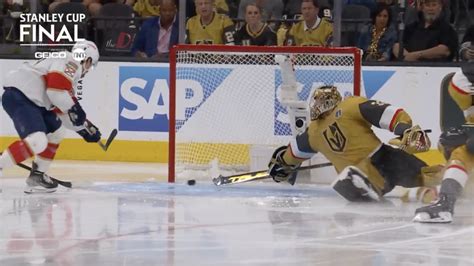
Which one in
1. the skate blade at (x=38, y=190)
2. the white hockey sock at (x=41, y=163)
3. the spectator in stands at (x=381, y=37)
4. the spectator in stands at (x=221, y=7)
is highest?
the spectator in stands at (x=221, y=7)

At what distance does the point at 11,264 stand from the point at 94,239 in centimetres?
73

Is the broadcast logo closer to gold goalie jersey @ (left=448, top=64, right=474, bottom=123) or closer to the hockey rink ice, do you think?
the hockey rink ice

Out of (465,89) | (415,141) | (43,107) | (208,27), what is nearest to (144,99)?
(208,27)

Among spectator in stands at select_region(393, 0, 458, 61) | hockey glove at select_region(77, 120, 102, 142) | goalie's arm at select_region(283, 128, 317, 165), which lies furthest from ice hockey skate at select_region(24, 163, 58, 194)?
spectator in stands at select_region(393, 0, 458, 61)

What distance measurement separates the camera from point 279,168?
7.34m

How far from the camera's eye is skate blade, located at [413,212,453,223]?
5977 mm

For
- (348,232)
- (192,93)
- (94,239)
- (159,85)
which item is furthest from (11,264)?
(159,85)

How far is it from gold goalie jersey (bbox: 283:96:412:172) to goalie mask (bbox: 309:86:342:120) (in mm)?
33

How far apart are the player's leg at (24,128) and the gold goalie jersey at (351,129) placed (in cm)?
164

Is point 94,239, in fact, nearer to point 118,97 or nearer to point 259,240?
point 259,240

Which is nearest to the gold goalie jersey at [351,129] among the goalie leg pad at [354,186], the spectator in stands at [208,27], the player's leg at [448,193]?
the goalie leg pad at [354,186]

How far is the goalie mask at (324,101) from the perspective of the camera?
6.98 metres

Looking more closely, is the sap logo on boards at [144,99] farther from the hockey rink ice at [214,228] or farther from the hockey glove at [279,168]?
the hockey glove at [279,168]

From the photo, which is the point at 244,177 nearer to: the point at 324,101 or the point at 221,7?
the point at 324,101
